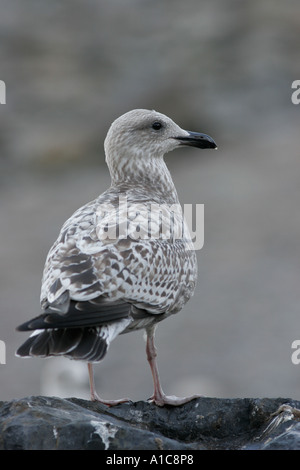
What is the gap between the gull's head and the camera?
807 centimetres

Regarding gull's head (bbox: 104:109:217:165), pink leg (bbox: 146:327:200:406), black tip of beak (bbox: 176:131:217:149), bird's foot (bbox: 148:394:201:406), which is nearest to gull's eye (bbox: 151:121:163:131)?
gull's head (bbox: 104:109:217:165)

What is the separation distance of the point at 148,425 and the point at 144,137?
2361 millimetres

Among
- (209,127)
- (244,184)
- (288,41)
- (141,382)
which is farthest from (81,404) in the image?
(288,41)

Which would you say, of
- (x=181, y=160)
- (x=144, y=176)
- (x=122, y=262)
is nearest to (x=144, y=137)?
(x=144, y=176)

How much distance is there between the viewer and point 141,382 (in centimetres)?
1678

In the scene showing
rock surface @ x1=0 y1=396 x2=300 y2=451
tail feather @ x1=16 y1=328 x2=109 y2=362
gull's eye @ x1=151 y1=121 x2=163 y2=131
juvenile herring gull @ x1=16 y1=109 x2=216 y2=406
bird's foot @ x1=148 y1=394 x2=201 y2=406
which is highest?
gull's eye @ x1=151 y1=121 x2=163 y2=131

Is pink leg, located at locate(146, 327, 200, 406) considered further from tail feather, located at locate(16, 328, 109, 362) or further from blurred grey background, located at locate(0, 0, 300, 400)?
blurred grey background, located at locate(0, 0, 300, 400)

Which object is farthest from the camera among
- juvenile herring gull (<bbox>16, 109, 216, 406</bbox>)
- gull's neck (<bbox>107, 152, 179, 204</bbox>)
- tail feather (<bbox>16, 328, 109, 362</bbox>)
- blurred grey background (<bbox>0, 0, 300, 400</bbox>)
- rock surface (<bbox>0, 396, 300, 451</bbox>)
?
blurred grey background (<bbox>0, 0, 300, 400</bbox>)

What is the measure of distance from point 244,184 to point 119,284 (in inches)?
687

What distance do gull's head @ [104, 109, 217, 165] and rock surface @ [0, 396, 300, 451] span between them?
80.8 inches

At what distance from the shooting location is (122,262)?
6.68 metres

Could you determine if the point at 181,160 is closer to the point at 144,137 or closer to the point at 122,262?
the point at 144,137

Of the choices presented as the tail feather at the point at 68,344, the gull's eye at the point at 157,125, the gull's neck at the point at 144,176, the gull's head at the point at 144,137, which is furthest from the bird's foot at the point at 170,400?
the gull's eye at the point at 157,125
